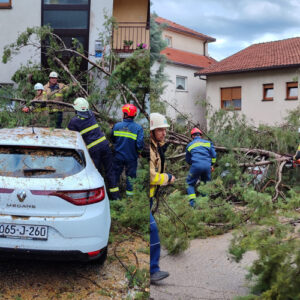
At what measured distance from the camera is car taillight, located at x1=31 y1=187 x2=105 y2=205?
1308mm

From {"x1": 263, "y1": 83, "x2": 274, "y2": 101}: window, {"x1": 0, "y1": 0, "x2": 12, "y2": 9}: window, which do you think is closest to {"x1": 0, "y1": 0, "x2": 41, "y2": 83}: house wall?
{"x1": 0, "y1": 0, "x2": 12, "y2": 9}: window

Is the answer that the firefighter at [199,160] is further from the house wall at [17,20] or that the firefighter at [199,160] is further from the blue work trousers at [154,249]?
the house wall at [17,20]

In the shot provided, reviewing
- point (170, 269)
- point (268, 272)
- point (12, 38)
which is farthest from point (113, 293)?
point (12, 38)

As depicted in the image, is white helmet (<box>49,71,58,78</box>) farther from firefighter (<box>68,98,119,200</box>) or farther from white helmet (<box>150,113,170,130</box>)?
white helmet (<box>150,113,170,130</box>)

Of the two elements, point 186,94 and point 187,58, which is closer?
point 187,58

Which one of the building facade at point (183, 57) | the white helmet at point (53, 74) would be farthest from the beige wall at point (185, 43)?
the white helmet at point (53, 74)

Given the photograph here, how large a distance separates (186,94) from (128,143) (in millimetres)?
550

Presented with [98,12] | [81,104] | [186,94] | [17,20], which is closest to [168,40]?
[186,94]

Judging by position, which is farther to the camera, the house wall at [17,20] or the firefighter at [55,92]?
the firefighter at [55,92]

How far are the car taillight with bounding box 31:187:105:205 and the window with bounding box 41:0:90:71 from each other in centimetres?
65

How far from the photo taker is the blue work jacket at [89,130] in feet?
5.90

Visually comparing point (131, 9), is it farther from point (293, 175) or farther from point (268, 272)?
point (268, 272)

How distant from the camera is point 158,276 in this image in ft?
4.00

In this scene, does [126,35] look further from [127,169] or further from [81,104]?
[127,169]
